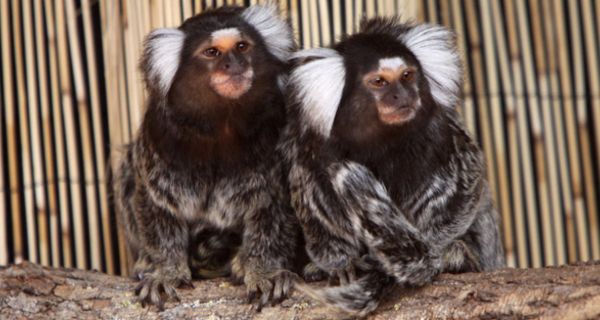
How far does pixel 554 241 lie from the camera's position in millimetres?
4355

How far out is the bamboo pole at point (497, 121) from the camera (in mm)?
4309

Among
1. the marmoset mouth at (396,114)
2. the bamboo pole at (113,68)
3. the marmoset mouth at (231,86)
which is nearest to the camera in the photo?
the marmoset mouth at (396,114)

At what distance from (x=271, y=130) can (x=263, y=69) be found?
7.9 inches

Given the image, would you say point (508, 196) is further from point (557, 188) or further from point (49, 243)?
point (49, 243)

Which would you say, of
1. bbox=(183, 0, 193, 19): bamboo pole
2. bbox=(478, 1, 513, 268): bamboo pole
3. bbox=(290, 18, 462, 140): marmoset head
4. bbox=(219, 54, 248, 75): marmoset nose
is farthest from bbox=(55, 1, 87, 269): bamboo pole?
bbox=(478, 1, 513, 268): bamboo pole

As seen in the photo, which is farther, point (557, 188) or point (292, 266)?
point (557, 188)

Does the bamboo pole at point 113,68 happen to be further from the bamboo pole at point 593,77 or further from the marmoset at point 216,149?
the bamboo pole at point 593,77

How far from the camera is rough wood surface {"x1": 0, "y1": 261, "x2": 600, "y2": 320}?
9.38 feet

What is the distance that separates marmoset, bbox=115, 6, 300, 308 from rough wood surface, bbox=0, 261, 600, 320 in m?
0.08

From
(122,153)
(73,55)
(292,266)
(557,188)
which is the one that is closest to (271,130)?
(292,266)

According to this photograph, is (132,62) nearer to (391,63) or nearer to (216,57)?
(216,57)

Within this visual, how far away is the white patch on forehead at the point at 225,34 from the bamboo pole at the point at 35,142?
123 cm

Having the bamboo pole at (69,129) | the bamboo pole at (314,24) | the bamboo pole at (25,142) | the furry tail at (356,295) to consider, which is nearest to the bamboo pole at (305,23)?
the bamboo pole at (314,24)

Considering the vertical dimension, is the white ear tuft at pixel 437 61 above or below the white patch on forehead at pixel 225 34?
below
